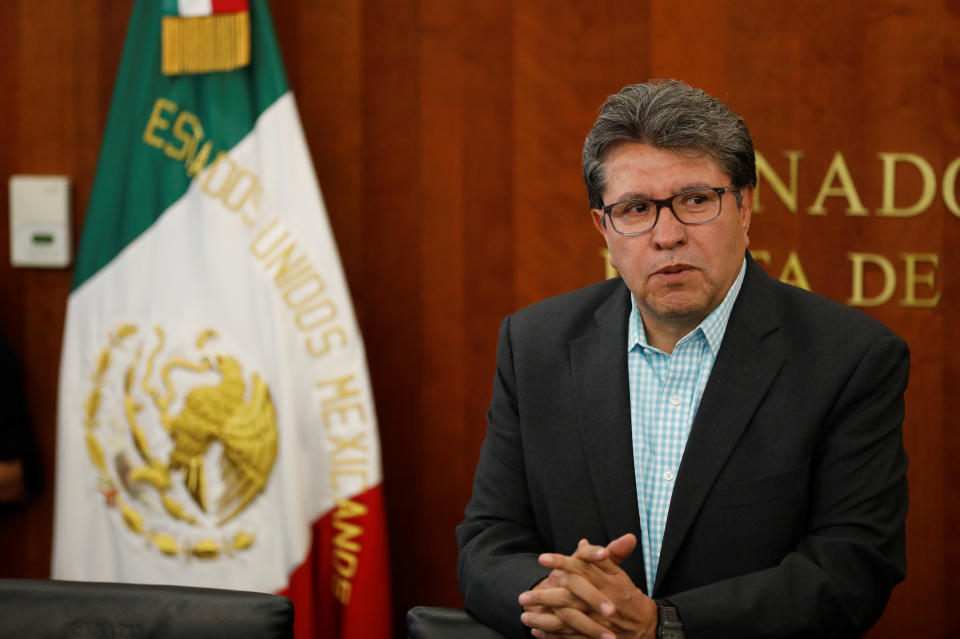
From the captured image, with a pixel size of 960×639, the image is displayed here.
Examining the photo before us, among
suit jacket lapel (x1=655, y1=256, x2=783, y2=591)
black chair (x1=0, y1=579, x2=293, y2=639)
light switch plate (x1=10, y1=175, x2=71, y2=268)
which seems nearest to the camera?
black chair (x1=0, y1=579, x2=293, y2=639)

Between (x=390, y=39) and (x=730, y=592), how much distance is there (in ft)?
6.52

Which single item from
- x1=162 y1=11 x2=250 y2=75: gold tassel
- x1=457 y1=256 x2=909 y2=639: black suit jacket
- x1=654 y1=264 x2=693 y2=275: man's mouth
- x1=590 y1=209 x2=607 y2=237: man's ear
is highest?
x1=162 y1=11 x2=250 y2=75: gold tassel

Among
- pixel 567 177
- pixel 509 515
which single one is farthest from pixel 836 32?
pixel 509 515

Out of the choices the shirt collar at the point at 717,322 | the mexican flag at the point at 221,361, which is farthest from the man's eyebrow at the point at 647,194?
the mexican flag at the point at 221,361

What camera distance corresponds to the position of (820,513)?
5.23 ft

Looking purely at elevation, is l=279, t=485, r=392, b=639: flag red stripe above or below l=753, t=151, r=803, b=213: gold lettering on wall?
below

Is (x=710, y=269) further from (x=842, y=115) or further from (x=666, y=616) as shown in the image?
(x=842, y=115)

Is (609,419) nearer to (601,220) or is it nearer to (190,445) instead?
(601,220)

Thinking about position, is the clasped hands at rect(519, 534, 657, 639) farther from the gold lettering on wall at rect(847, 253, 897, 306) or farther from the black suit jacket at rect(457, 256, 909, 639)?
the gold lettering on wall at rect(847, 253, 897, 306)

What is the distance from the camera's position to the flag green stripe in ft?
8.33

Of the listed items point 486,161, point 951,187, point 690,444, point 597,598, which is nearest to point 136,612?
point 597,598

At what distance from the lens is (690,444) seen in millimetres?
1643

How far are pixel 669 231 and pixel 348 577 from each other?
56.5 inches

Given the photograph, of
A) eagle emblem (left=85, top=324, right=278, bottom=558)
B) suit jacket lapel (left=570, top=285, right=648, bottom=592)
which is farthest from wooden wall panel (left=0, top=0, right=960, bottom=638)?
suit jacket lapel (left=570, top=285, right=648, bottom=592)
